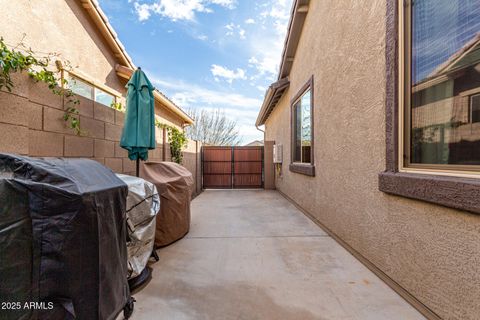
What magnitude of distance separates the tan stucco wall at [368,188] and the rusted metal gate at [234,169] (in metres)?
5.01

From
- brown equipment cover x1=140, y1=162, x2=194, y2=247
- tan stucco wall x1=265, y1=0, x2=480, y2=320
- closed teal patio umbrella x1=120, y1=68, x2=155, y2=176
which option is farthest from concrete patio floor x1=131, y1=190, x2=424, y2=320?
closed teal patio umbrella x1=120, y1=68, x2=155, y2=176

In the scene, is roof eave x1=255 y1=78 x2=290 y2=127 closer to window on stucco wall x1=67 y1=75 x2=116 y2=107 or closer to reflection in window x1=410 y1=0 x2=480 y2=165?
window on stucco wall x1=67 y1=75 x2=116 y2=107

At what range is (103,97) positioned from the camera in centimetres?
584

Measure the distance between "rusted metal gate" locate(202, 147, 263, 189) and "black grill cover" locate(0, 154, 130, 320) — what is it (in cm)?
856

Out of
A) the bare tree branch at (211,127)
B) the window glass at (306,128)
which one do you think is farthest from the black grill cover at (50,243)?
A: the bare tree branch at (211,127)

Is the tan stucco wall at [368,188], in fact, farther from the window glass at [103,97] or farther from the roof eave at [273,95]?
the window glass at [103,97]

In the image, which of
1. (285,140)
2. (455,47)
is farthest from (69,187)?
(285,140)

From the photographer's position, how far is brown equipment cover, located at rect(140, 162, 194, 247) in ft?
11.1

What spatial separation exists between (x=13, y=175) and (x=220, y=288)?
6.17ft

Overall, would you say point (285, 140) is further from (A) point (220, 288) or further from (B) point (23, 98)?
(B) point (23, 98)

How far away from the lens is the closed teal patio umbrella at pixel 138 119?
3320 mm

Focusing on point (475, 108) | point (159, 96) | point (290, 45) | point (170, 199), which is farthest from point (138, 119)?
point (290, 45)

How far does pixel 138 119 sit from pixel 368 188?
316 centimetres

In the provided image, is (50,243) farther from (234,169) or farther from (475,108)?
(234,169)
